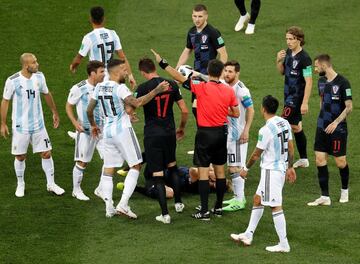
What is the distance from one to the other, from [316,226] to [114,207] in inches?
118

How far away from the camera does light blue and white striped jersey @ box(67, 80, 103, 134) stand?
16047mm

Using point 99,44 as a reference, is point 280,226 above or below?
below

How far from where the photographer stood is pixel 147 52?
2406 cm

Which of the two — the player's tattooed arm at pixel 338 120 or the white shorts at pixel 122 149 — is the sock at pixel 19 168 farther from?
the player's tattooed arm at pixel 338 120

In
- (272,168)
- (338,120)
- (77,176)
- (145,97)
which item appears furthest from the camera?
(77,176)

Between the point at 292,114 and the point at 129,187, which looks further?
the point at 292,114

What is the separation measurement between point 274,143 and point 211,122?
4.30ft

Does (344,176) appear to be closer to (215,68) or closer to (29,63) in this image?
(215,68)

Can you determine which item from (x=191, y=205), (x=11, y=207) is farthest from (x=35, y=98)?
(x=191, y=205)

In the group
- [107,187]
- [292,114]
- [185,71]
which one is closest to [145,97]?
[185,71]

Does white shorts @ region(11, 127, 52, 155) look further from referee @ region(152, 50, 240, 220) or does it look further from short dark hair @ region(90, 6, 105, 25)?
referee @ region(152, 50, 240, 220)

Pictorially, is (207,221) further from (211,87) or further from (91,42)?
(91,42)

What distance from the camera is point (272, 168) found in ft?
45.7

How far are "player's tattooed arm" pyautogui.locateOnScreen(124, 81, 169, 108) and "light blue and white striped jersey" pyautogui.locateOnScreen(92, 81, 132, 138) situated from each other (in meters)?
0.08
